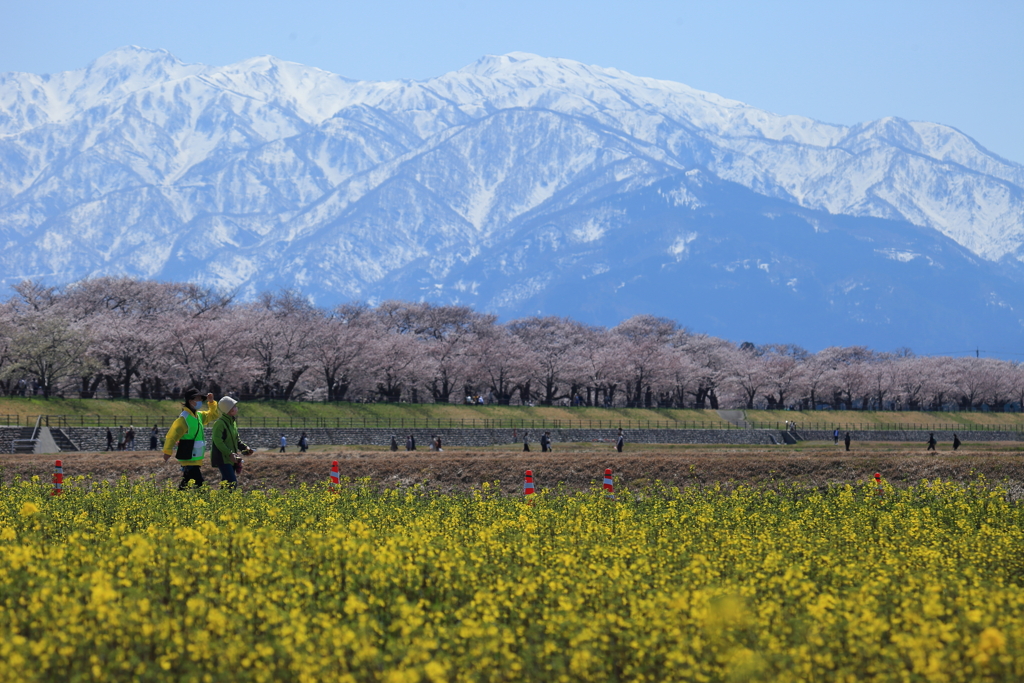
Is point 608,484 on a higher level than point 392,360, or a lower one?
lower

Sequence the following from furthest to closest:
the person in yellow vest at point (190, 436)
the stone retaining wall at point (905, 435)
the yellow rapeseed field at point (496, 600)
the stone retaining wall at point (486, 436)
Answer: the stone retaining wall at point (905, 435) < the stone retaining wall at point (486, 436) < the person in yellow vest at point (190, 436) < the yellow rapeseed field at point (496, 600)

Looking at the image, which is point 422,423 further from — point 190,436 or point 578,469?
point 190,436

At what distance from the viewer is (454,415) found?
255ft

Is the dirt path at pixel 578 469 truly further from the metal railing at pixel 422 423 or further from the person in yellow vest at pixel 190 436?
the metal railing at pixel 422 423

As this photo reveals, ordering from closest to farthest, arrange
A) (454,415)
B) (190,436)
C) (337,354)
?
1. (190,436)
2. (454,415)
3. (337,354)

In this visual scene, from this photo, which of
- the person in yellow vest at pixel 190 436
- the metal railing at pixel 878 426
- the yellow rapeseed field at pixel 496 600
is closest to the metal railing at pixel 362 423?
the metal railing at pixel 878 426

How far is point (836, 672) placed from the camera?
24.5 ft

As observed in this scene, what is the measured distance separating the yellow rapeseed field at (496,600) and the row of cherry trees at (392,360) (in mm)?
59002

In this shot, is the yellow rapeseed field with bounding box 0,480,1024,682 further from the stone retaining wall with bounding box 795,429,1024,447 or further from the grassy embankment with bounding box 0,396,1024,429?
the stone retaining wall with bounding box 795,429,1024,447

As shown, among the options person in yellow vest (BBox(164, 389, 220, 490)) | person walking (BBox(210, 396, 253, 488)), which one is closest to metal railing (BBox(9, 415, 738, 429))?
person in yellow vest (BBox(164, 389, 220, 490))

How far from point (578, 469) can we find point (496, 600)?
1732 centimetres

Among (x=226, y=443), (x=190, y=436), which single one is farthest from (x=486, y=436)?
(x=190, y=436)

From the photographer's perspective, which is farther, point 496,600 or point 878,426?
point 878,426

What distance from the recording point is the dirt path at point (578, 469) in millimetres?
24344
